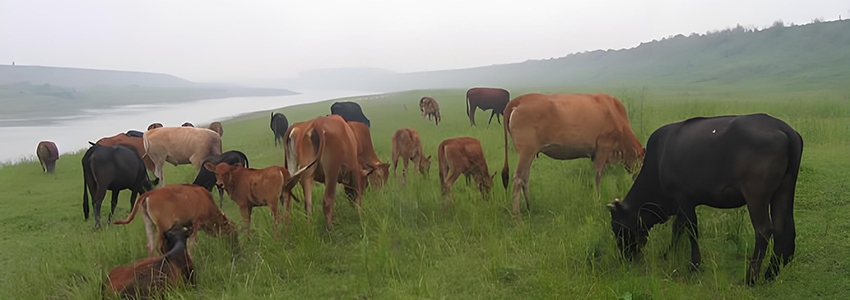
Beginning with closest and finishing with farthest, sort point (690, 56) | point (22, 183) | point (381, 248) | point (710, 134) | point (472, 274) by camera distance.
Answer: point (710, 134) < point (472, 274) < point (381, 248) < point (22, 183) < point (690, 56)

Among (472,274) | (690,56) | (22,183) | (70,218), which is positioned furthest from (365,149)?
(690,56)

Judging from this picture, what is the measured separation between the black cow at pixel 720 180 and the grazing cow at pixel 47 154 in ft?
37.5

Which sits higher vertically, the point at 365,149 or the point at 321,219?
the point at 365,149

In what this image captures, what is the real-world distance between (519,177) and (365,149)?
5.97 feet

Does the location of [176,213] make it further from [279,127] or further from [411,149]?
[279,127]

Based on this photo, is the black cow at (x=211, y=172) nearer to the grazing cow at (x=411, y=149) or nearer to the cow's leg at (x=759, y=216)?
the grazing cow at (x=411, y=149)

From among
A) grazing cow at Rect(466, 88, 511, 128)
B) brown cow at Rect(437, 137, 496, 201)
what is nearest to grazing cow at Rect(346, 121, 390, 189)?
brown cow at Rect(437, 137, 496, 201)

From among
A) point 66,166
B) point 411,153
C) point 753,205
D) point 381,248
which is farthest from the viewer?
point 66,166

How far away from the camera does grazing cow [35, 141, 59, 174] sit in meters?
10.6


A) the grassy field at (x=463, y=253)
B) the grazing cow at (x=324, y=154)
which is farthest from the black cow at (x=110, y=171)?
the grazing cow at (x=324, y=154)

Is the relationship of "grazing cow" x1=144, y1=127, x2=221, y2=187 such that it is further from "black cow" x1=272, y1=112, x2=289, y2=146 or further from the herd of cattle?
"black cow" x1=272, y1=112, x2=289, y2=146

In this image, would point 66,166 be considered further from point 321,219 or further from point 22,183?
point 321,219

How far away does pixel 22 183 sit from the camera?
10.0m

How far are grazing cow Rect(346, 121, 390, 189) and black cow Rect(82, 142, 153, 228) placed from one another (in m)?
2.95
